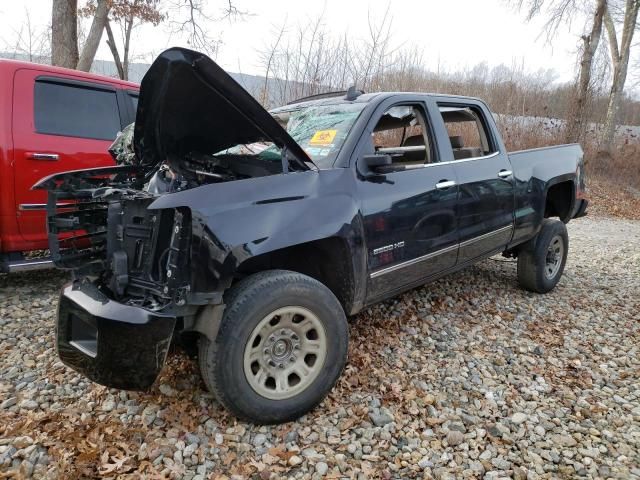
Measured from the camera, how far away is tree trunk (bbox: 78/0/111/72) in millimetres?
10125

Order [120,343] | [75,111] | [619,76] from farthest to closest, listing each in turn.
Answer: [619,76] < [75,111] < [120,343]

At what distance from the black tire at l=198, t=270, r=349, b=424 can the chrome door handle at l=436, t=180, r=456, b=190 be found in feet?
4.43

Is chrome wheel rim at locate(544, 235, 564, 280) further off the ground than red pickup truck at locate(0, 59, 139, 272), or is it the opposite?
red pickup truck at locate(0, 59, 139, 272)

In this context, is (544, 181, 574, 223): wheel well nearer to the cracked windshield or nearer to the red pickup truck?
the cracked windshield

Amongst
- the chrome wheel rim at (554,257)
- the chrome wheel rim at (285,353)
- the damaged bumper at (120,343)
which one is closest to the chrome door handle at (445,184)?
the chrome wheel rim at (285,353)

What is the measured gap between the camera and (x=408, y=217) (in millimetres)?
3016

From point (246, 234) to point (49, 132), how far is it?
3053 millimetres

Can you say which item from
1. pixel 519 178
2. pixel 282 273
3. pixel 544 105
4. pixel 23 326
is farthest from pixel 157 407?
pixel 544 105

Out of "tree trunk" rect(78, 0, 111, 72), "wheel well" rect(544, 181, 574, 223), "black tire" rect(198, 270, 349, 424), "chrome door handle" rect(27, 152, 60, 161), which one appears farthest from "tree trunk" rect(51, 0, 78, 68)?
"wheel well" rect(544, 181, 574, 223)

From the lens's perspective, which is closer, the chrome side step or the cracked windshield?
the cracked windshield

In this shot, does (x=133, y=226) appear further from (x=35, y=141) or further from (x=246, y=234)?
(x=35, y=141)

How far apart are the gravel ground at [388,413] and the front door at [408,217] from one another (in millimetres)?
611

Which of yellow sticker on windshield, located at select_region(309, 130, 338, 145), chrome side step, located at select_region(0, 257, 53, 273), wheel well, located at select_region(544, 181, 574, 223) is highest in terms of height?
yellow sticker on windshield, located at select_region(309, 130, 338, 145)

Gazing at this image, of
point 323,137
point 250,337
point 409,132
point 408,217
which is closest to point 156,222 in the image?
point 250,337
